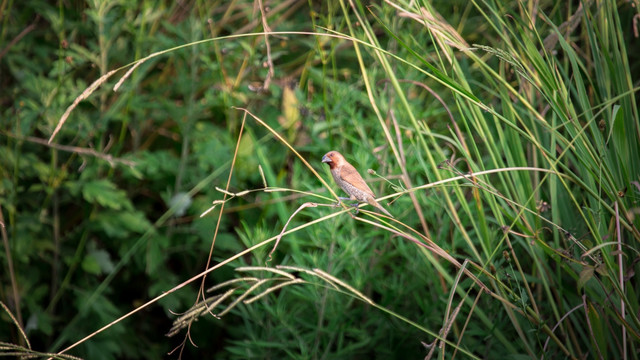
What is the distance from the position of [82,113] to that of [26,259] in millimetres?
739

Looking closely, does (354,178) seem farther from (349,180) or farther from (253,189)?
(253,189)

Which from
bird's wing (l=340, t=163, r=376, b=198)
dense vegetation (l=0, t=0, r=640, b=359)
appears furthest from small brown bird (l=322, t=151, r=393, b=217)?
dense vegetation (l=0, t=0, r=640, b=359)

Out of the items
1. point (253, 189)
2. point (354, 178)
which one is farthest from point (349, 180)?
point (253, 189)

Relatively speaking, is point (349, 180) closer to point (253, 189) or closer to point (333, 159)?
point (333, 159)

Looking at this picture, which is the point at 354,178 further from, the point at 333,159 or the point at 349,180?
the point at 333,159

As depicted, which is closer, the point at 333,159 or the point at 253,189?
the point at 333,159

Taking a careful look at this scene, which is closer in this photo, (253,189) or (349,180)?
(349,180)

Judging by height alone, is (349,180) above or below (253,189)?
above

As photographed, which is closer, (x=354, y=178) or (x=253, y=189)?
(x=354, y=178)

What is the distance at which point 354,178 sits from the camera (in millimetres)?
1616

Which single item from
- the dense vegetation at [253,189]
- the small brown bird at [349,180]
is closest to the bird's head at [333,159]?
the small brown bird at [349,180]

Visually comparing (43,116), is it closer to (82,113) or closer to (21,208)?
(82,113)

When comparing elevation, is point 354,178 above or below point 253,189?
above

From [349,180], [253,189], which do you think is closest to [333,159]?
[349,180]
